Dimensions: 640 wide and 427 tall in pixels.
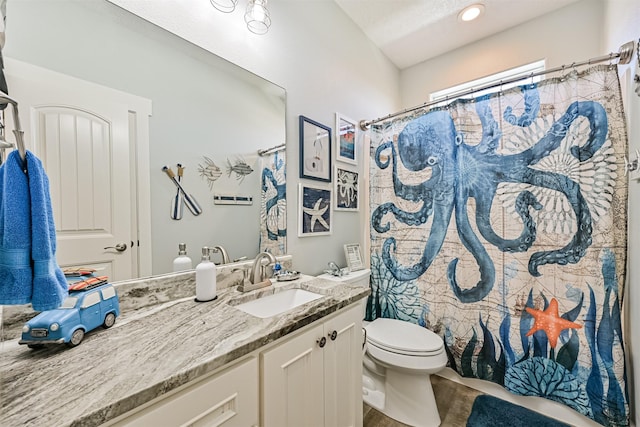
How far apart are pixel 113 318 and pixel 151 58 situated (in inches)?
39.1

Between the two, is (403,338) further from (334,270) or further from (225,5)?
(225,5)

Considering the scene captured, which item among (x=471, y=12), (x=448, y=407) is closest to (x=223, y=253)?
(x=448, y=407)

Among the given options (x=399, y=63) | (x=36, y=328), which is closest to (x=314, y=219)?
(x=36, y=328)

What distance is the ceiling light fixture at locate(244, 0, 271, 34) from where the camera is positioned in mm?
1260

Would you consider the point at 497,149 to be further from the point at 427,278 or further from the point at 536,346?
the point at 536,346

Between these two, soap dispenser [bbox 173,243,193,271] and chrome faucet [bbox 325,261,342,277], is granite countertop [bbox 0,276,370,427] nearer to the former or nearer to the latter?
soap dispenser [bbox 173,243,193,271]

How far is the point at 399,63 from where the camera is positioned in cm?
251

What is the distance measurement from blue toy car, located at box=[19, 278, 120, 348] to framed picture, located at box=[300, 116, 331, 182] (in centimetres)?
110

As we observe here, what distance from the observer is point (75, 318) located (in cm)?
69

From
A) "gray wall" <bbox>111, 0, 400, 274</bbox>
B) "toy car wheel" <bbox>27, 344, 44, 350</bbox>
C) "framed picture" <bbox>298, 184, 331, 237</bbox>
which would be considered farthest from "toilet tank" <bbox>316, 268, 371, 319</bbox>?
"toy car wheel" <bbox>27, 344, 44, 350</bbox>

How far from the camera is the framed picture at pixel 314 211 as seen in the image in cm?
162

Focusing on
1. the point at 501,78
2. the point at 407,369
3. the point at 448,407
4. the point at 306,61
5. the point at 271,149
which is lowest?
the point at 448,407

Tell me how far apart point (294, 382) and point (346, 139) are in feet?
5.34

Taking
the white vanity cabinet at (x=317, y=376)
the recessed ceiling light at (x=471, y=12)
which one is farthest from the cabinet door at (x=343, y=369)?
the recessed ceiling light at (x=471, y=12)
